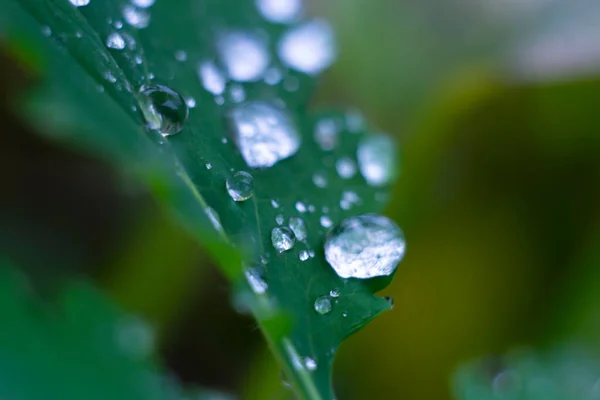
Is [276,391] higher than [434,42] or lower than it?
lower

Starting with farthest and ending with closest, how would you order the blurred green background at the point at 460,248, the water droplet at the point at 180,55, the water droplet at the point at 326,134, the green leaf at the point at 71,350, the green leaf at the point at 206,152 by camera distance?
the blurred green background at the point at 460,248
the water droplet at the point at 326,134
the water droplet at the point at 180,55
the green leaf at the point at 71,350
the green leaf at the point at 206,152

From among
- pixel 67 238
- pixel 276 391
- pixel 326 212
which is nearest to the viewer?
pixel 326 212

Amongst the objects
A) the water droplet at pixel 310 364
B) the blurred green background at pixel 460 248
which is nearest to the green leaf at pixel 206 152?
the water droplet at pixel 310 364

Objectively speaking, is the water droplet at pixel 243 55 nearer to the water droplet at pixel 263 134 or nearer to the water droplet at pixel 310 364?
the water droplet at pixel 263 134

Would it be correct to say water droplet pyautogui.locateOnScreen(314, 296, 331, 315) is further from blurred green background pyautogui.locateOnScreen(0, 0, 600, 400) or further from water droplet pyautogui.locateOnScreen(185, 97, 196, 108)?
blurred green background pyautogui.locateOnScreen(0, 0, 600, 400)

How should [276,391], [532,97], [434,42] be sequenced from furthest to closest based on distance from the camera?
[434,42]
[532,97]
[276,391]

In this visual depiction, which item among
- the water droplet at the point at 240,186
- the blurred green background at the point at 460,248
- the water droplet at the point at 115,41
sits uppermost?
the water droplet at the point at 115,41

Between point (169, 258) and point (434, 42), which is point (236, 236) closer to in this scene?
point (169, 258)

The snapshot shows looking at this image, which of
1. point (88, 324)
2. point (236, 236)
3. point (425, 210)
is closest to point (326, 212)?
point (236, 236)
